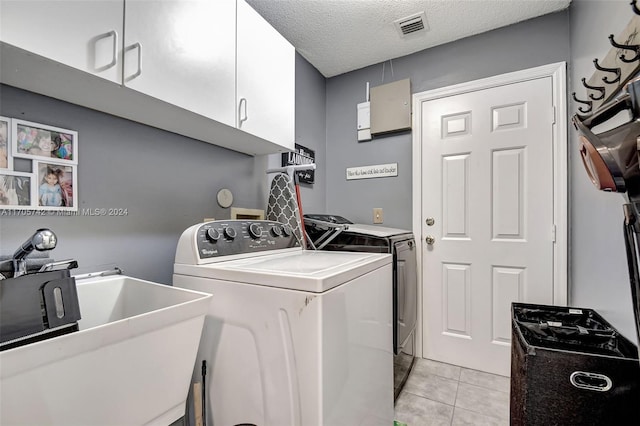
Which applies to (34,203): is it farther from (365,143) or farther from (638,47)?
(365,143)

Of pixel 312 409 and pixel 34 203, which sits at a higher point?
pixel 34 203

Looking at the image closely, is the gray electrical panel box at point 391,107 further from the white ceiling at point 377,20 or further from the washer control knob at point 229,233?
the washer control knob at point 229,233

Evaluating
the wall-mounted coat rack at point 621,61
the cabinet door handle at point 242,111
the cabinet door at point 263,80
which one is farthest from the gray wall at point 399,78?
the cabinet door handle at point 242,111

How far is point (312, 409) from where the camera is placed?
2.62 ft

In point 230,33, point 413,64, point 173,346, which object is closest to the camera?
point 173,346

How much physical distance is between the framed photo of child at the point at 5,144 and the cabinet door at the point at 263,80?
74cm

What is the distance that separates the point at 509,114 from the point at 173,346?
2.45 metres

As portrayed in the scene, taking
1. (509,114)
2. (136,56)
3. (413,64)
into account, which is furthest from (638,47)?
(413,64)

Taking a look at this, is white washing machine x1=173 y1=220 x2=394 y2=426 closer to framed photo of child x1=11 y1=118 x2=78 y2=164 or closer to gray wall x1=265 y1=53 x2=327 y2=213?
framed photo of child x1=11 y1=118 x2=78 y2=164

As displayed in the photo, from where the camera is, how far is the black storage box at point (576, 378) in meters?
0.84

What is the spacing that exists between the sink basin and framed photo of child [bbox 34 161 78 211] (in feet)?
1.67

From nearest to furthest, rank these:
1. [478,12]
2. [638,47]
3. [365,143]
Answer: [638,47], [478,12], [365,143]

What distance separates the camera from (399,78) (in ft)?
7.90

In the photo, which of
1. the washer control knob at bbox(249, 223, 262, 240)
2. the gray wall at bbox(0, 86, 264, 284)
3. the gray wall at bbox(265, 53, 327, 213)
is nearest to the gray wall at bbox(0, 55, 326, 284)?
the gray wall at bbox(0, 86, 264, 284)
